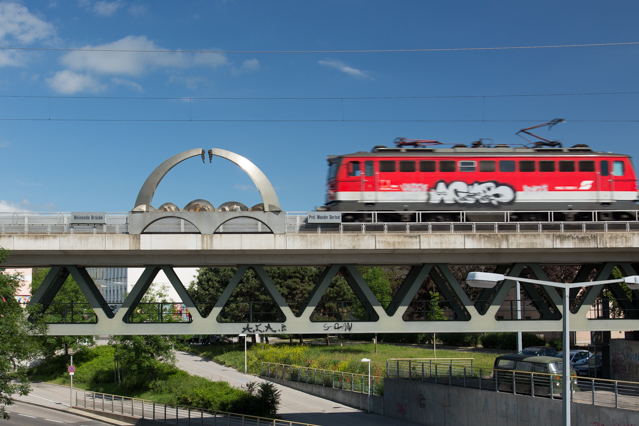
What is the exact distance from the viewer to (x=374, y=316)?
1820 cm

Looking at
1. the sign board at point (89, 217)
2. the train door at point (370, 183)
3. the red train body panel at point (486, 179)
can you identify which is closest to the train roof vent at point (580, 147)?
the red train body panel at point (486, 179)

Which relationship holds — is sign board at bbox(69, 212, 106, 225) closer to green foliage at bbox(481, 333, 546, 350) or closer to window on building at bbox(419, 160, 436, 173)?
window on building at bbox(419, 160, 436, 173)

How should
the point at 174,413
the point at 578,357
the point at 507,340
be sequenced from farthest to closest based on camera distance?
the point at 507,340
the point at 578,357
the point at 174,413

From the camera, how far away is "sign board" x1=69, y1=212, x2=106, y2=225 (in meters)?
18.1

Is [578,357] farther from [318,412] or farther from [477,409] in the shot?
[318,412]

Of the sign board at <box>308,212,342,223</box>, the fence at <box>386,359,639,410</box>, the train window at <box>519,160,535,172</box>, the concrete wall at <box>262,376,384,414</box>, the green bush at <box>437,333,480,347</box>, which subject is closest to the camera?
the fence at <box>386,359,639,410</box>

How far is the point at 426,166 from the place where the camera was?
25844 mm

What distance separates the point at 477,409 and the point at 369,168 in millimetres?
10982

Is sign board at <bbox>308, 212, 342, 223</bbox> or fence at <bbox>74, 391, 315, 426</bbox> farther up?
sign board at <bbox>308, 212, 342, 223</bbox>

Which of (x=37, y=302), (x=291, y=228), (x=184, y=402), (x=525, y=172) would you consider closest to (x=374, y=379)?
(x=184, y=402)

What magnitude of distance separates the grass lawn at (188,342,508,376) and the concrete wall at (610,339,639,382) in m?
9.45

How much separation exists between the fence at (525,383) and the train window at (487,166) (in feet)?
29.2

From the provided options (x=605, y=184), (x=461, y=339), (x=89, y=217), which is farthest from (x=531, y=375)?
(x=461, y=339)

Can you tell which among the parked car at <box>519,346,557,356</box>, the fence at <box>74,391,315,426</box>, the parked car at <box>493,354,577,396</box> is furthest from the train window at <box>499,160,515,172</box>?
the fence at <box>74,391,315,426</box>
